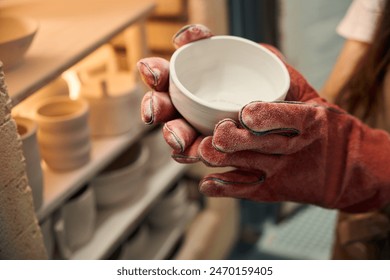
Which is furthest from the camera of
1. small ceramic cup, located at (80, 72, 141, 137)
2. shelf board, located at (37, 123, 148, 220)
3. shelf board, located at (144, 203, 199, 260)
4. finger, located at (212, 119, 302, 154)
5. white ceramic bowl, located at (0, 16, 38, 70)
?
shelf board, located at (144, 203, 199, 260)

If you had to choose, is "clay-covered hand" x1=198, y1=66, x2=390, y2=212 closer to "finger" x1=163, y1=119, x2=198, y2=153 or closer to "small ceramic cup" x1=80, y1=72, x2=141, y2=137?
"finger" x1=163, y1=119, x2=198, y2=153

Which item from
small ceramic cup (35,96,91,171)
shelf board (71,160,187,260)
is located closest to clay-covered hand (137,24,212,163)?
small ceramic cup (35,96,91,171)

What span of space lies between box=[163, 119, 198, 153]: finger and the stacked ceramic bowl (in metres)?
0.75

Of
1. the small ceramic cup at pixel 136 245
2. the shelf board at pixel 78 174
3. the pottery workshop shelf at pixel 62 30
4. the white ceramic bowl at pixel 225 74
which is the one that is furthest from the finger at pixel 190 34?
the small ceramic cup at pixel 136 245

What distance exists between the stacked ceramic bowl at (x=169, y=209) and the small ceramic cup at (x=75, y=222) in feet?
0.95

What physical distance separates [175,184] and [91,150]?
395mm

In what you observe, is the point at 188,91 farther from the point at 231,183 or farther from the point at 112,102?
the point at 112,102

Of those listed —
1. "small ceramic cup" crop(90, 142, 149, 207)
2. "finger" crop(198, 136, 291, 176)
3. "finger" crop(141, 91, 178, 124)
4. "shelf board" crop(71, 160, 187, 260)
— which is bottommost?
"shelf board" crop(71, 160, 187, 260)

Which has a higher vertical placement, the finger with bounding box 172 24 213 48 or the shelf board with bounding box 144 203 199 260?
the finger with bounding box 172 24 213 48

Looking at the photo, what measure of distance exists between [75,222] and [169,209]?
1.25ft

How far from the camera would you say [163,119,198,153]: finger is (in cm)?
71

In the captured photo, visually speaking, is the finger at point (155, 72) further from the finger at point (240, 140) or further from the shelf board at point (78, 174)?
the shelf board at point (78, 174)
